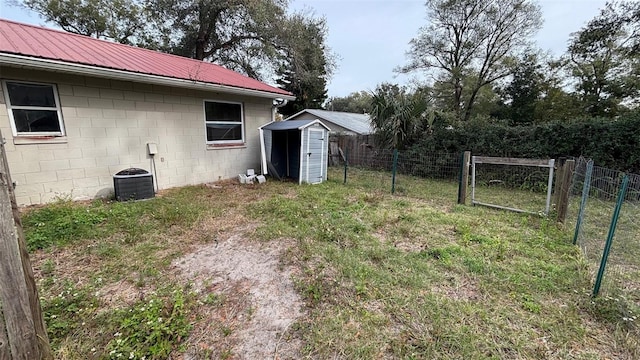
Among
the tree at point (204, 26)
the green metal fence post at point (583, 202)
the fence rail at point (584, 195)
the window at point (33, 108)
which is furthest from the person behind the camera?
the tree at point (204, 26)

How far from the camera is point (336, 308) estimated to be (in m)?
2.16

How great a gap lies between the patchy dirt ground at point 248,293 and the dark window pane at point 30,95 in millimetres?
4079

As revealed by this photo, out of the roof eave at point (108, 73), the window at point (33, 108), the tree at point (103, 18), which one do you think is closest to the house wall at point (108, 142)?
the window at point (33, 108)

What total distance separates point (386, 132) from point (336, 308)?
7.83 meters

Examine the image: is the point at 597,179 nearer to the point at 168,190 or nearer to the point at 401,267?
the point at 401,267

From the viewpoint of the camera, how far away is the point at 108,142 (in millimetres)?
5102

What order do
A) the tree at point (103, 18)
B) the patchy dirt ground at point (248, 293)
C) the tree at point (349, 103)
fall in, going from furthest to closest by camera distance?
the tree at point (349, 103)
the tree at point (103, 18)
the patchy dirt ground at point (248, 293)

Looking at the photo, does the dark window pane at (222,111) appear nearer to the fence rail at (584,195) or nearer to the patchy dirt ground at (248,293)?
the patchy dirt ground at (248,293)

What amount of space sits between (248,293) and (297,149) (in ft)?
17.3

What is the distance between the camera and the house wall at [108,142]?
4324 mm

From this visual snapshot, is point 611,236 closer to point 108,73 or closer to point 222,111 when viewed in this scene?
point 108,73

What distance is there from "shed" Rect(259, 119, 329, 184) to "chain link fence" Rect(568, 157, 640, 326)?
5.05 m

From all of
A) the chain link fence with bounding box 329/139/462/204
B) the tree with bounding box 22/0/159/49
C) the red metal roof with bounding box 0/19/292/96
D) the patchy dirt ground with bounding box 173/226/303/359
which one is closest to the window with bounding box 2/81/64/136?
the red metal roof with bounding box 0/19/292/96

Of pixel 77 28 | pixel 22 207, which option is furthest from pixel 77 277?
pixel 77 28
